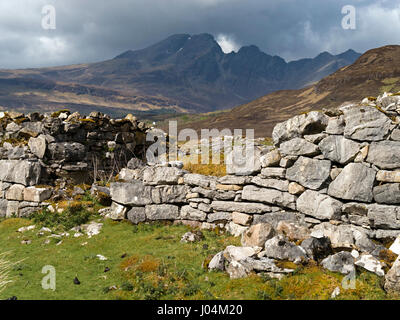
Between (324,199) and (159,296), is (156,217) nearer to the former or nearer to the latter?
(159,296)

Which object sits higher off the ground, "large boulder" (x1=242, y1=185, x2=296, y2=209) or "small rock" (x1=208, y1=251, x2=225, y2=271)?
"large boulder" (x1=242, y1=185, x2=296, y2=209)

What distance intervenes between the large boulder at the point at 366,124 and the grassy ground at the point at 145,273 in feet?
15.7

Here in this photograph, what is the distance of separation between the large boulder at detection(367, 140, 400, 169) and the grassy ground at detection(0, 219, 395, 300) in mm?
4033

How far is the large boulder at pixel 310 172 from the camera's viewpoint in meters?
10.8

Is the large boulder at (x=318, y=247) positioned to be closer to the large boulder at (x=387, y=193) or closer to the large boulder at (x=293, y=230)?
the large boulder at (x=293, y=230)

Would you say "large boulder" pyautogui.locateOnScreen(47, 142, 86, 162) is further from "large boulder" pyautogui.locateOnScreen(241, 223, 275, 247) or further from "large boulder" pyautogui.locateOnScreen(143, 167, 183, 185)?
"large boulder" pyautogui.locateOnScreen(241, 223, 275, 247)

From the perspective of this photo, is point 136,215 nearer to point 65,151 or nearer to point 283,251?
point 65,151

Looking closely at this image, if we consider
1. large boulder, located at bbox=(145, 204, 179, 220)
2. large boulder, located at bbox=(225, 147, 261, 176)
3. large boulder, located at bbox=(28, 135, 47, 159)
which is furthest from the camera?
large boulder, located at bbox=(28, 135, 47, 159)

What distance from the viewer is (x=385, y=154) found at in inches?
387

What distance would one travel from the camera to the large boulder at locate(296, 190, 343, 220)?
10438mm

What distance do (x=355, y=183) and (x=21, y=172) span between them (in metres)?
15.6

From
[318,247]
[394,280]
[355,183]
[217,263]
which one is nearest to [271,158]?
[355,183]

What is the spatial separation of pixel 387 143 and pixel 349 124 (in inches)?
53.8

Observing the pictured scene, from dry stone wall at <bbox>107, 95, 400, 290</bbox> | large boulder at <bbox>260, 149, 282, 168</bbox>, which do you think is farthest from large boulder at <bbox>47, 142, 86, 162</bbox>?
large boulder at <bbox>260, 149, 282, 168</bbox>
